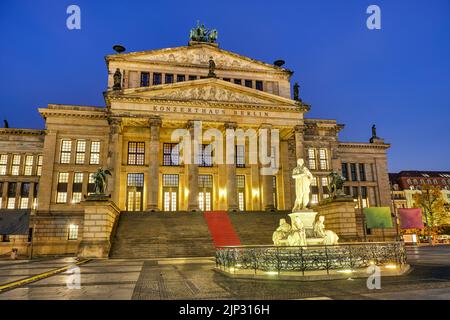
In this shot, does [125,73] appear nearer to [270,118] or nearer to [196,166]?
[196,166]

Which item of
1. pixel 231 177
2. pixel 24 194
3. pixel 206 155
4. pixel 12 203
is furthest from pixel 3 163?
pixel 231 177

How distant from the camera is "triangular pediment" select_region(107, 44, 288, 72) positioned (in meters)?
43.9

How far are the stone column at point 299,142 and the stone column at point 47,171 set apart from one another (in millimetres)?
29675

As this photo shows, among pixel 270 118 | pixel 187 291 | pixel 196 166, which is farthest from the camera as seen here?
pixel 270 118

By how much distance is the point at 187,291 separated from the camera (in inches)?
397

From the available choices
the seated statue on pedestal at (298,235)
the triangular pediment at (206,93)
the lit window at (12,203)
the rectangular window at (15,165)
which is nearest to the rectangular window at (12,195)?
the lit window at (12,203)

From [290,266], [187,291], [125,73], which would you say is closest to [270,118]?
[125,73]

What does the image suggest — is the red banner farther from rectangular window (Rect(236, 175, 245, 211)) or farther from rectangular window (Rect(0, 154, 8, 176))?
rectangular window (Rect(0, 154, 8, 176))

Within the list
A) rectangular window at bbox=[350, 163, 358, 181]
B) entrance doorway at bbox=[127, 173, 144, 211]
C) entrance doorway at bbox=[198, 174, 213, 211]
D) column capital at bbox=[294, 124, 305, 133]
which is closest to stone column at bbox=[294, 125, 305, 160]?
column capital at bbox=[294, 124, 305, 133]

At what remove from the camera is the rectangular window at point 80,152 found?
41812mm

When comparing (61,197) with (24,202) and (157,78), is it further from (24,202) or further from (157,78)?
(157,78)

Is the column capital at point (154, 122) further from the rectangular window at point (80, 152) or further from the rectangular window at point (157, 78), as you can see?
the rectangular window at point (80, 152)

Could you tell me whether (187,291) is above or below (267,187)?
below
